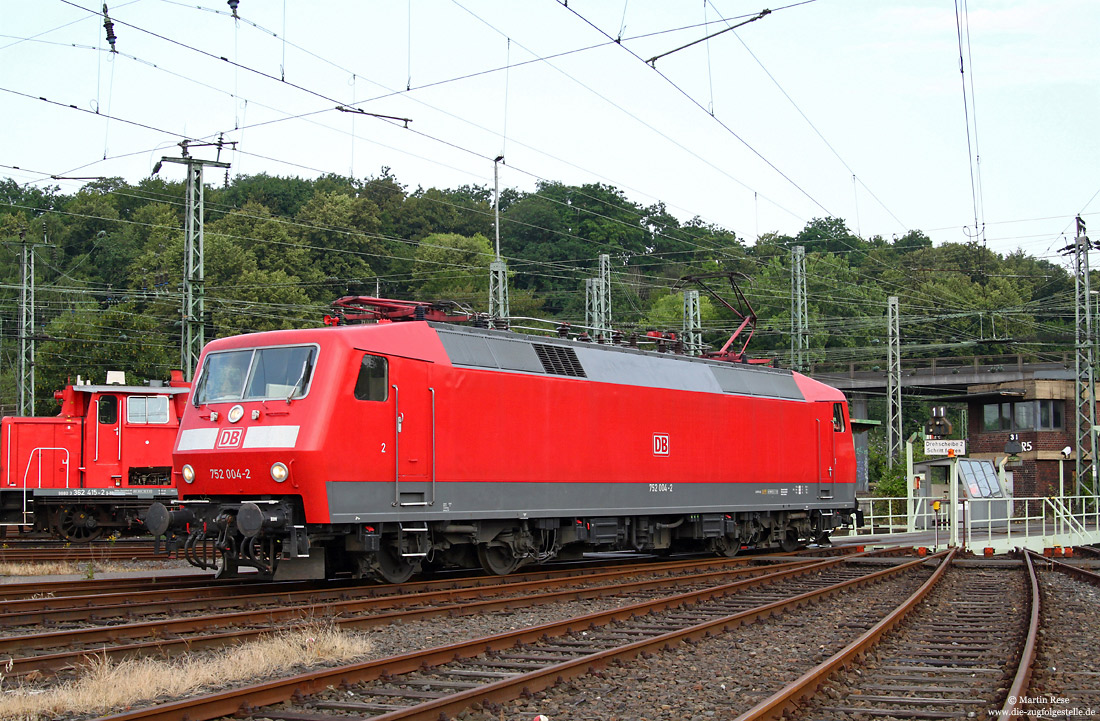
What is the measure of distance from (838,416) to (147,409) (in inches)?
639

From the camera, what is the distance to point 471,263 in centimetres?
7550

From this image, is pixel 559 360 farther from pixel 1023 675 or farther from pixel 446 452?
pixel 1023 675

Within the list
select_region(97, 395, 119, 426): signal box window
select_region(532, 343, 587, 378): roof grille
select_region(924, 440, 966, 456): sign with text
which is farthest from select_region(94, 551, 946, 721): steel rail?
select_region(97, 395, 119, 426): signal box window

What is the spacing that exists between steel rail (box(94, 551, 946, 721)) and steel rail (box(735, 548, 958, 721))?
160 cm

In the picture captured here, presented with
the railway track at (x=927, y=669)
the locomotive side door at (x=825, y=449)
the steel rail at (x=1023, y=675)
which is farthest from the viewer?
the locomotive side door at (x=825, y=449)

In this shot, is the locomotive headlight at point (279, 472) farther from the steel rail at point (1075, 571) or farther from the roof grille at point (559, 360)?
the steel rail at point (1075, 571)

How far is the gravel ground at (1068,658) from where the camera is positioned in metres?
7.98

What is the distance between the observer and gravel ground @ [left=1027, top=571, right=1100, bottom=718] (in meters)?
7.98

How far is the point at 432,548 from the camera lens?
15242 mm

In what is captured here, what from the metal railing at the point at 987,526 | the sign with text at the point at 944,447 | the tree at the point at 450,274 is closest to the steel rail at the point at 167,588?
the sign with text at the point at 944,447

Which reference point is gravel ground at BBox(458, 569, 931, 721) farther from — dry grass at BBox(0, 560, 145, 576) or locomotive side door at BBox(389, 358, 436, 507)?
dry grass at BBox(0, 560, 145, 576)

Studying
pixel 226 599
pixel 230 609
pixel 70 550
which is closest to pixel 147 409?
pixel 70 550

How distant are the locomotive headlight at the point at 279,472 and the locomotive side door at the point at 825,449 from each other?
14.5 m

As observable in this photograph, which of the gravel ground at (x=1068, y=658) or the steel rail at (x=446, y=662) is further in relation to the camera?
the gravel ground at (x=1068, y=658)
